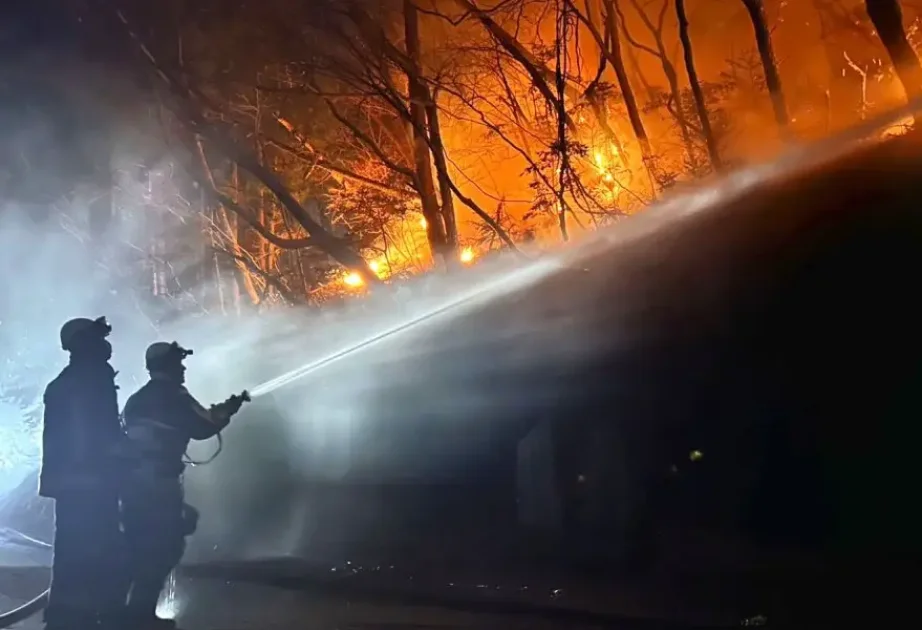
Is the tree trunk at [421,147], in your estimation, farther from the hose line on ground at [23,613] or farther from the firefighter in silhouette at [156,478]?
the hose line on ground at [23,613]

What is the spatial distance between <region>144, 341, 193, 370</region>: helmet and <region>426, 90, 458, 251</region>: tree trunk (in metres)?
6.94

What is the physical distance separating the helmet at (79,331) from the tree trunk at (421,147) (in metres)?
7.66

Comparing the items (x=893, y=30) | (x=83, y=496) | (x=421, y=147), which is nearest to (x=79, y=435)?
(x=83, y=496)

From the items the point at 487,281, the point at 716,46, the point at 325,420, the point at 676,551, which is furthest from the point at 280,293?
the point at 676,551

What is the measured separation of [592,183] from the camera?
1402 centimetres

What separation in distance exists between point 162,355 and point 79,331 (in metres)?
0.62

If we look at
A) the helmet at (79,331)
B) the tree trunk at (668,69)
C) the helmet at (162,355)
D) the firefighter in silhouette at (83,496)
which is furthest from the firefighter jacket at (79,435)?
the tree trunk at (668,69)

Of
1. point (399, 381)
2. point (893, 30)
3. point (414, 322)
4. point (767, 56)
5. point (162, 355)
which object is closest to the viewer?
point (162, 355)

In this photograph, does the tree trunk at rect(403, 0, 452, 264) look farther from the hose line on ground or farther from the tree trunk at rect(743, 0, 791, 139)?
the hose line on ground

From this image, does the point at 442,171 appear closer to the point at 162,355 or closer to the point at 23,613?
the point at 162,355

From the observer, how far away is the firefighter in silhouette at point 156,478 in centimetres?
588

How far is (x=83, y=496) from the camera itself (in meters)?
5.70

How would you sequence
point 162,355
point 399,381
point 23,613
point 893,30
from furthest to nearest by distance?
point 399,381 → point 893,30 → point 23,613 → point 162,355

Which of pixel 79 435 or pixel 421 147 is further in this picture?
pixel 421 147
